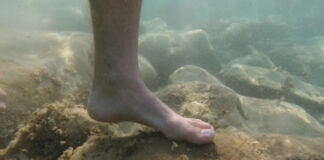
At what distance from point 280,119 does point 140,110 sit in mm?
4084

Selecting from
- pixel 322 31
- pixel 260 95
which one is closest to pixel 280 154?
pixel 260 95

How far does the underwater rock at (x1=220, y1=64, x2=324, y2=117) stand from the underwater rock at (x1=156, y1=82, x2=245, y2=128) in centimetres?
443

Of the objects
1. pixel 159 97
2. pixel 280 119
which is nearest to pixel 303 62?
pixel 280 119

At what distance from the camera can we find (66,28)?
1088 cm

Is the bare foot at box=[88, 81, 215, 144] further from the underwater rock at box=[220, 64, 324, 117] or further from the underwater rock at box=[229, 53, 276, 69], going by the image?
the underwater rock at box=[229, 53, 276, 69]

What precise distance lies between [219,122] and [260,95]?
5119 mm

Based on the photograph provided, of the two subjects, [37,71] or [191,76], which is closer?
[37,71]

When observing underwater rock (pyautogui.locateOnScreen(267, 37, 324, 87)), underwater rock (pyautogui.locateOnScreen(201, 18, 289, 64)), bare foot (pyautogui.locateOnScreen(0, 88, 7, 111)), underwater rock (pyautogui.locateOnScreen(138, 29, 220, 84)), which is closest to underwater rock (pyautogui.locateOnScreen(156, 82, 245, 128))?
bare foot (pyautogui.locateOnScreen(0, 88, 7, 111))

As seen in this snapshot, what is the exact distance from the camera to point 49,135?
Result: 6.31 ft

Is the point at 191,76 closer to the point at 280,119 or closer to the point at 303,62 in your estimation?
the point at 280,119

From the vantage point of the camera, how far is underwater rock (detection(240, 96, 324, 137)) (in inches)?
172

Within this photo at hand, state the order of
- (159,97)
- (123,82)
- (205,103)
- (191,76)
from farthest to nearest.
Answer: (191,76) < (159,97) < (205,103) < (123,82)

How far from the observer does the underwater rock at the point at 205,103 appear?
2.36 meters

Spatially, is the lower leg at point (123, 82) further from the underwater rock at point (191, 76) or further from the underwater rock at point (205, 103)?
the underwater rock at point (191, 76)
